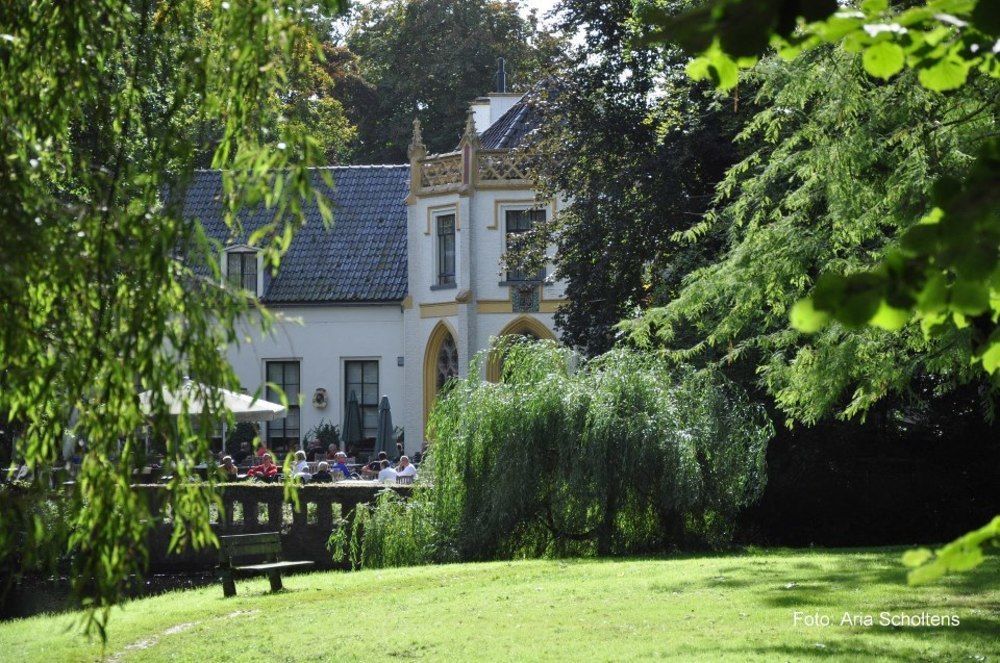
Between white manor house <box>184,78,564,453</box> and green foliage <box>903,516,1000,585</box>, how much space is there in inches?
1294

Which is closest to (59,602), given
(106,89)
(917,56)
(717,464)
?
(717,464)

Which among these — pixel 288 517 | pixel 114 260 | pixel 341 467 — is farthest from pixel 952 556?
pixel 341 467

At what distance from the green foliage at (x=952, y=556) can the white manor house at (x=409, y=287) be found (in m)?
32.9

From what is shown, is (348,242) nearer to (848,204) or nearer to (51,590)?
(51,590)

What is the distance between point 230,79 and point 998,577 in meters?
9.63

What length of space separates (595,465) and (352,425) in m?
19.1

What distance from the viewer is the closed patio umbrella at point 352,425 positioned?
36406 mm

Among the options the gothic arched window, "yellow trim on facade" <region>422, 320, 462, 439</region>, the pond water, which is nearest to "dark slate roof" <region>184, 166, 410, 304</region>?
"yellow trim on facade" <region>422, 320, 462, 439</region>

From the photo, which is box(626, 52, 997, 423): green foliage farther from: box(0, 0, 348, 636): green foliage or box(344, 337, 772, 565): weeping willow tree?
box(0, 0, 348, 636): green foliage

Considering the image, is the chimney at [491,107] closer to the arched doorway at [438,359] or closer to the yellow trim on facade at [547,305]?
the yellow trim on facade at [547,305]

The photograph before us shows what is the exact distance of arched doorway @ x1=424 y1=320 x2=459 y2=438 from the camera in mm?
37656

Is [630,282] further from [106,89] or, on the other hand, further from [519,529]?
[106,89]

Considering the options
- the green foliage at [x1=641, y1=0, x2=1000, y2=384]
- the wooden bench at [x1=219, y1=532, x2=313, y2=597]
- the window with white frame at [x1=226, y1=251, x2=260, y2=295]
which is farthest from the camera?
the window with white frame at [x1=226, y1=251, x2=260, y2=295]

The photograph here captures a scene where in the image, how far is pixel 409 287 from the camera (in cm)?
3844
